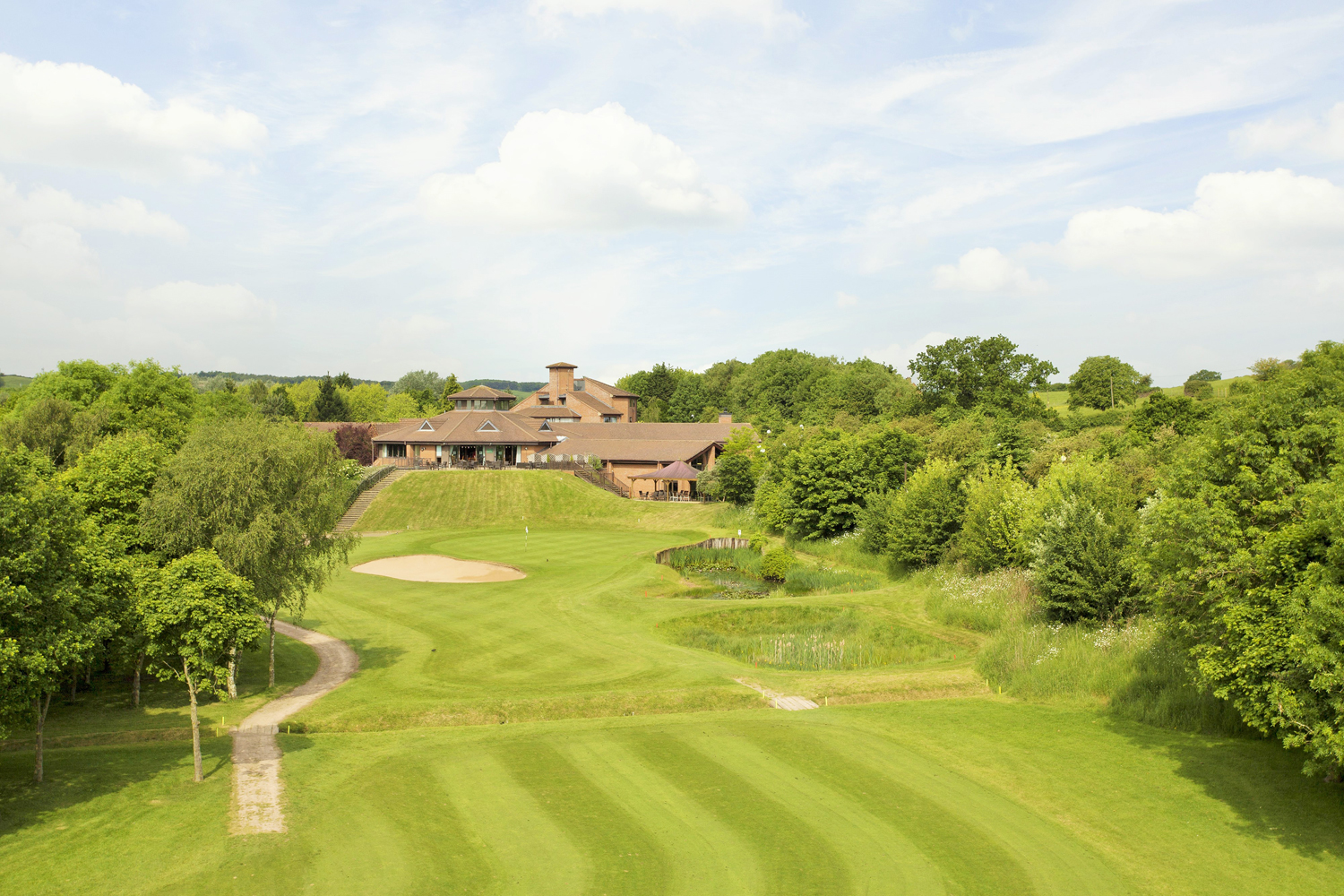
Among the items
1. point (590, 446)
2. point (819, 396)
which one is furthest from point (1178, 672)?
point (819, 396)

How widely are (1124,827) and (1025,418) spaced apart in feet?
196

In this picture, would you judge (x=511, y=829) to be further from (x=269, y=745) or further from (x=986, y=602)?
(x=986, y=602)

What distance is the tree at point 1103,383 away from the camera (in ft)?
300

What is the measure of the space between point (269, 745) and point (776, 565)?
31.3m

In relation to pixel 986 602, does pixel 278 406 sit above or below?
above

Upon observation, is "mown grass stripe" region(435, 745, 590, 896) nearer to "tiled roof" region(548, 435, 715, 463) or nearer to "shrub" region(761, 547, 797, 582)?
"shrub" region(761, 547, 797, 582)

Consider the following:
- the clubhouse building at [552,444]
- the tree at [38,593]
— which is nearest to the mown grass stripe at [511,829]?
the tree at [38,593]

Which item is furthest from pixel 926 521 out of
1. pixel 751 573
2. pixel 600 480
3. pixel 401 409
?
pixel 401 409

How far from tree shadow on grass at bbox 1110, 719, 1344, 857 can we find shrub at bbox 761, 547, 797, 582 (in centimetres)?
2585

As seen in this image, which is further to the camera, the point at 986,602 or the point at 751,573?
the point at 751,573

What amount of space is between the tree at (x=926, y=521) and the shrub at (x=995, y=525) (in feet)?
5.78

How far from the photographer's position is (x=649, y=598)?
121 feet

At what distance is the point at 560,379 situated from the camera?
4220 inches

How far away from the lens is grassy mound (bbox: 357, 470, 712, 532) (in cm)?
6284
